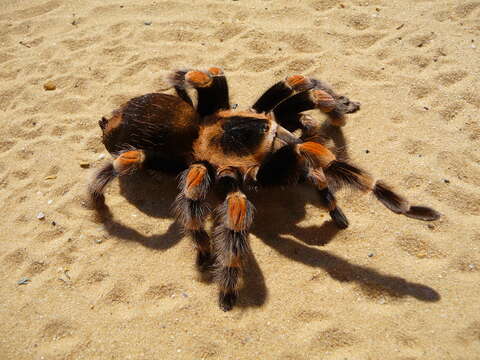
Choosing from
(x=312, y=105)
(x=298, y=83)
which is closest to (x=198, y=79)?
(x=298, y=83)

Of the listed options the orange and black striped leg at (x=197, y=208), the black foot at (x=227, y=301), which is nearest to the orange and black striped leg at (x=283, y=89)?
the orange and black striped leg at (x=197, y=208)

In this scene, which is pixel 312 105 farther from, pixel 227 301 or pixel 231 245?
pixel 227 301

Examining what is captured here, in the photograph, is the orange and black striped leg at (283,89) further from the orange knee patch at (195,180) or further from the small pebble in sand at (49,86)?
the small pebble in sand at (49,86)

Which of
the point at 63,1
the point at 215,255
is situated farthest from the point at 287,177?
the point at 63,1

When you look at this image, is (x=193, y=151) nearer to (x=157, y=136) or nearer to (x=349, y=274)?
(x=157, y=136)

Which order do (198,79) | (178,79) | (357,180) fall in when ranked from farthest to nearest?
(178,79) < (198,79) < (357,180)

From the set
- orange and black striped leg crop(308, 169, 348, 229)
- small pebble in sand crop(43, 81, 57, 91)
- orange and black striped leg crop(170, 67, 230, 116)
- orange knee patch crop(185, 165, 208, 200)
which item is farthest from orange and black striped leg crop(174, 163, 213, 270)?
small pebble in sand crop(43, 81, 57, 91)
